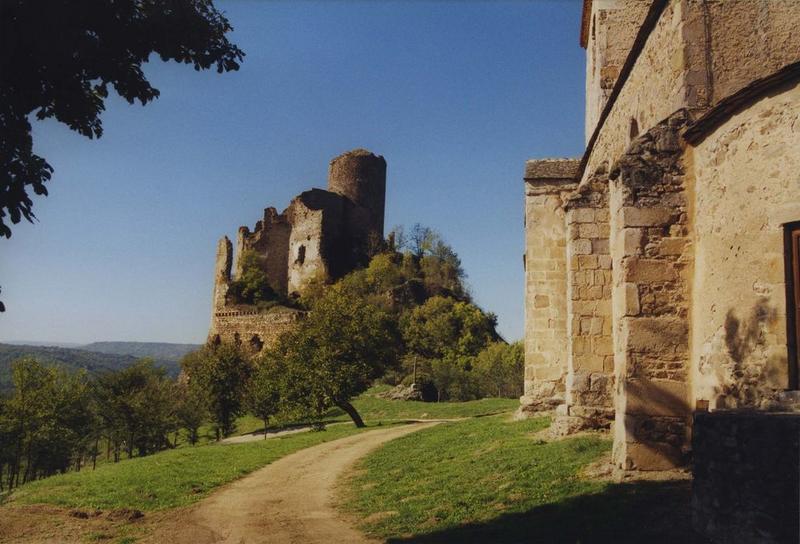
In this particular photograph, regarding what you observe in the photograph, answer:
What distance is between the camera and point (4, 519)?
11102mm

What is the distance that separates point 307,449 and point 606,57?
12937mm

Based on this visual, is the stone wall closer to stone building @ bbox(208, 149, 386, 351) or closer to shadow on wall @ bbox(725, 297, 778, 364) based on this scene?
shadow on wall @ bbox(725, 297, 778, 364)

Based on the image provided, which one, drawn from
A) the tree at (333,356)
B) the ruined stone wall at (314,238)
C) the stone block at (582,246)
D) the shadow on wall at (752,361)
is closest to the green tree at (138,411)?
the tree at (333,356)

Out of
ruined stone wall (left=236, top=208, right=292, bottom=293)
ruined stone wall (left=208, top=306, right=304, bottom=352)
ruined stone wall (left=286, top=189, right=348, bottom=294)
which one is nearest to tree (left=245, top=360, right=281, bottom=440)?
ruined stone wall (left=208, top=306, right=304, bottom=352)

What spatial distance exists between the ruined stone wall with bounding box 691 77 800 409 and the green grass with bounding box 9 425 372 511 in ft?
29.3

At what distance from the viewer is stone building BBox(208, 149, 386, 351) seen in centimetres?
5603

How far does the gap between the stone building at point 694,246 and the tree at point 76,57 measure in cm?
542

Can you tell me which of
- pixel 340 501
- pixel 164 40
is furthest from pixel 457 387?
pixel 164 40

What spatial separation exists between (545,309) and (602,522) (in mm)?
9394

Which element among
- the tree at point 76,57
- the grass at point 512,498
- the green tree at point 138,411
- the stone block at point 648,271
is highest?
the tree at point 76,57

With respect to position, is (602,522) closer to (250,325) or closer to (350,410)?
(350,410)

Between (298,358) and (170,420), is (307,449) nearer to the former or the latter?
(298,358)

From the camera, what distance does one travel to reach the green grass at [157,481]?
12.2m

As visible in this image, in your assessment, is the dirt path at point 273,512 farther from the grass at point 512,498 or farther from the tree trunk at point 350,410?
the tree trunk at point 350,410
